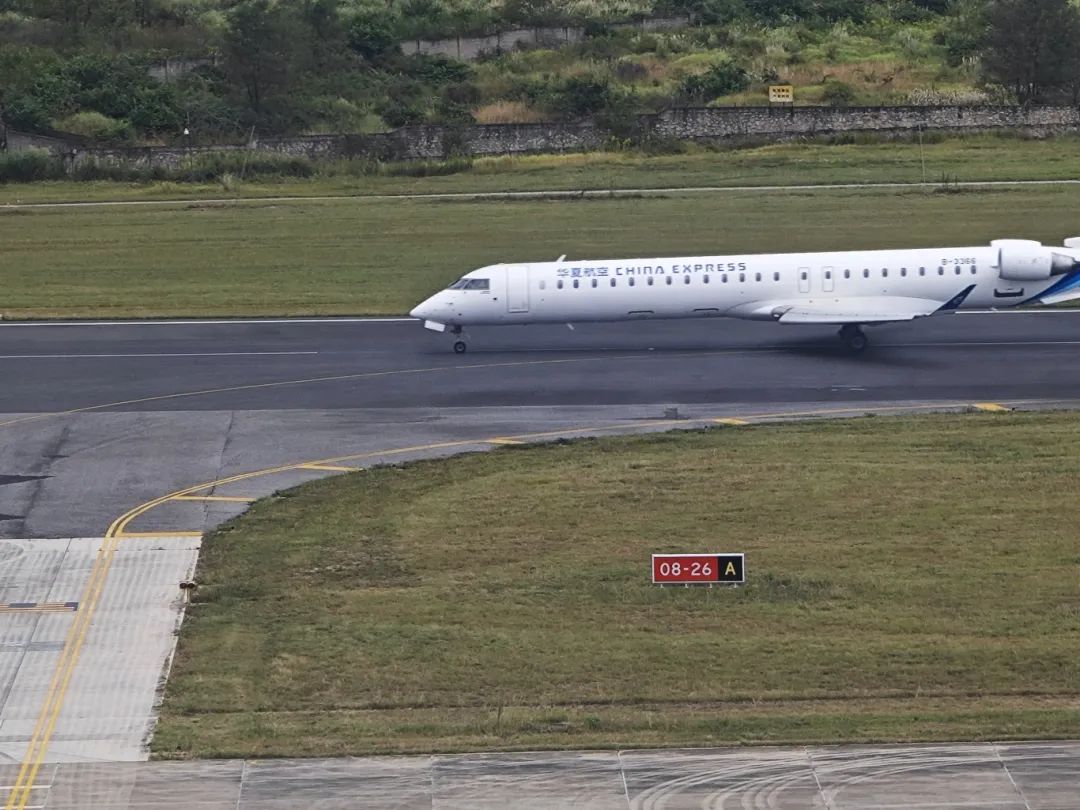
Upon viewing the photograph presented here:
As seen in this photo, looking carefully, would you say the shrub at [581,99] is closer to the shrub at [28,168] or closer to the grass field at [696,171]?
the grass field at [696,171]

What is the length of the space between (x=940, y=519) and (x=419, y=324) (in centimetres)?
2160

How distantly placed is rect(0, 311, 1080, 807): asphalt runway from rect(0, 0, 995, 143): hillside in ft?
119

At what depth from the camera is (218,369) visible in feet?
A: 147

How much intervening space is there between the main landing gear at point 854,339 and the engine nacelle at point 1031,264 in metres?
4.03

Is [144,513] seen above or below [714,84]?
above

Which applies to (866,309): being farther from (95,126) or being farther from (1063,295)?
(95,126)

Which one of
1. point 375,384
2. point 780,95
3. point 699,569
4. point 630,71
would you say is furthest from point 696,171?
point 699,569

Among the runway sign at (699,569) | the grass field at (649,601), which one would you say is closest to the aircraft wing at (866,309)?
the grass field at (649,601)

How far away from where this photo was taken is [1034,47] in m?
83.4

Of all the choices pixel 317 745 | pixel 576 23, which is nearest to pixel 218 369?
pixel 317 745

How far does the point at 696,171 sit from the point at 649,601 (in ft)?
162

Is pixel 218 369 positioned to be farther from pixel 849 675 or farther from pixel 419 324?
pixel 849 675

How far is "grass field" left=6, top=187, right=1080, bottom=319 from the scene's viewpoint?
55.1 metres

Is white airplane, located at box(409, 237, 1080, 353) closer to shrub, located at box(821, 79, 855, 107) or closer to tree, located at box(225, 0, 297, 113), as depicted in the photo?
shrub, located at box(821, 79, 855, 107)
